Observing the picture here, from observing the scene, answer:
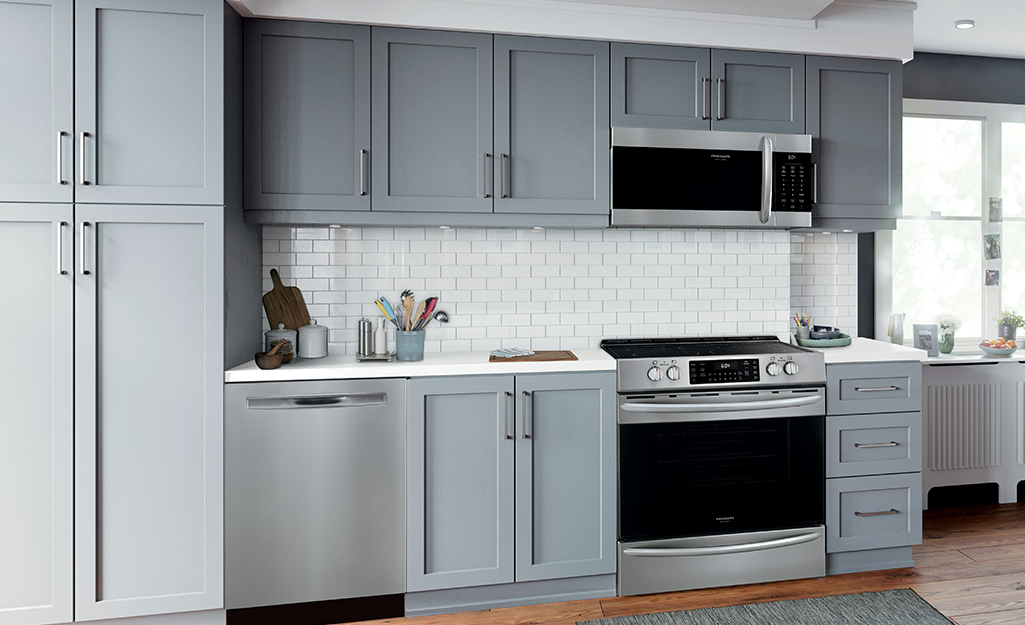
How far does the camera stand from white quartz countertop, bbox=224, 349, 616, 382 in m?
2.19

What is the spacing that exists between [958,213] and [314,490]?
3893mm

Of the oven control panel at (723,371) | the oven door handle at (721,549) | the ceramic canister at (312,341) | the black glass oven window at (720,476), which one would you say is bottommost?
the oven door handle at (721,549)

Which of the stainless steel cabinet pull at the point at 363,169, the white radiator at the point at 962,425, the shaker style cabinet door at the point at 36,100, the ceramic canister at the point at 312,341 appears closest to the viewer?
the shaker style cabinet door at the point at 36,100

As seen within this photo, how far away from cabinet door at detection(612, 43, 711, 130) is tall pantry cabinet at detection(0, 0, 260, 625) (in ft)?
5.14

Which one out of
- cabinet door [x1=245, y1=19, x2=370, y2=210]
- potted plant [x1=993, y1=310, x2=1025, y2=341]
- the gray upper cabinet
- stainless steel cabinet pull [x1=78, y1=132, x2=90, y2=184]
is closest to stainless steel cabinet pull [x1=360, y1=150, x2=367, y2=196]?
cabinet door [x1=245, y1=19, x2=370, y2=210]

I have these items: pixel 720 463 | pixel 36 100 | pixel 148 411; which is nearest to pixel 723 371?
pixel 720 463

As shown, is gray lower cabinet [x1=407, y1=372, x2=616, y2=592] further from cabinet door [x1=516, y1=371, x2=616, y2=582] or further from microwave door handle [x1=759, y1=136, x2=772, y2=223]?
microwave door handle [x1=759, y1=136, x2=772, y2=223]

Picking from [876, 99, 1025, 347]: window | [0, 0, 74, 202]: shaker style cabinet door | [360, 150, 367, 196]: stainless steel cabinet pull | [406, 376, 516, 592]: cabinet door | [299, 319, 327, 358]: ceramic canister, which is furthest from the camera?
[876, 99, 1025, 347]: window

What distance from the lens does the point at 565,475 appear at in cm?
240

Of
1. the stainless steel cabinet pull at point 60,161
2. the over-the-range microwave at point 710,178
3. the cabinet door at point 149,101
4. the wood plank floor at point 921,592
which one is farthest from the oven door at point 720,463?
the stainless steel cabinet pull at point 60,161

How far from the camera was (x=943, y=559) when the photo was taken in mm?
2760

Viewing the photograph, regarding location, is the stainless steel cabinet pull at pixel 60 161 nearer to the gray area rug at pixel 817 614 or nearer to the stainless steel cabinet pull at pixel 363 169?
the stainless steel cabinet pull at pixel 363 169

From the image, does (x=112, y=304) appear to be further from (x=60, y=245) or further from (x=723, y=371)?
(x=723, y=371)

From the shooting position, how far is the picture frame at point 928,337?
11.0ft
